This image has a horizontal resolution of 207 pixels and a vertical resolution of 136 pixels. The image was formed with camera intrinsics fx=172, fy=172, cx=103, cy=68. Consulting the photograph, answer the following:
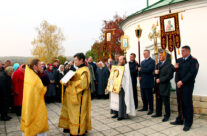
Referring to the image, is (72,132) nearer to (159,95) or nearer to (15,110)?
(159,95)

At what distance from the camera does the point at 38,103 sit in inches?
135

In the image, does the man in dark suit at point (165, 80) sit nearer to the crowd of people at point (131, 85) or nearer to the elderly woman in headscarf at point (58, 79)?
the crowd of people at point (131, 85)

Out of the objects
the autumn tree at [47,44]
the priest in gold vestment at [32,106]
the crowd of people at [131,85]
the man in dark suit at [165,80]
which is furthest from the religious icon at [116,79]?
the autumn tree at [47,44]

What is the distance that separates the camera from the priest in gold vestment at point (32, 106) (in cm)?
328

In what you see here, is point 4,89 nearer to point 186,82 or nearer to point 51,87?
point 51,87

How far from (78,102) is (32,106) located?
3.24 ft

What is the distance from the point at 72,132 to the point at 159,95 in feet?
10.2

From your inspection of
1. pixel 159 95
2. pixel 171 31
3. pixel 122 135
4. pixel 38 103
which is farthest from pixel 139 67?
pixel 38 103

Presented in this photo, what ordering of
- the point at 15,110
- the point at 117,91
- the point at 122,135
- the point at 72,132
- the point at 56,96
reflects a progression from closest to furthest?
the point at 72,132
the point at 122,135
the point at 117,91
the point at 15,110
the point at 56,96

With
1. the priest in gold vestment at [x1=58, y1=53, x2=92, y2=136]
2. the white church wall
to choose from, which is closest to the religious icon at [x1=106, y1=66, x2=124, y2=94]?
the priest in gold vestment at [x1=58, y1=53, x2=92, y2=136]

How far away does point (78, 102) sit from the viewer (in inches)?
153

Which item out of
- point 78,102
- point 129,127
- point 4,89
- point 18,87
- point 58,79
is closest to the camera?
point 78,102

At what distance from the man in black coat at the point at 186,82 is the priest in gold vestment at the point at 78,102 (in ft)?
8.02

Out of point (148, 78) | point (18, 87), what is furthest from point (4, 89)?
point (148, 78)
